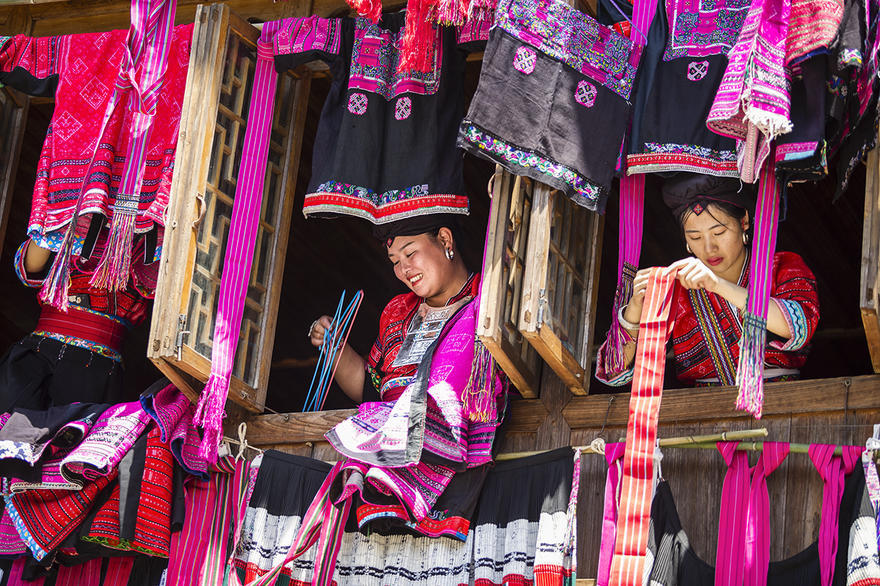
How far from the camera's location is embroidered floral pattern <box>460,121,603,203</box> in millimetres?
4590

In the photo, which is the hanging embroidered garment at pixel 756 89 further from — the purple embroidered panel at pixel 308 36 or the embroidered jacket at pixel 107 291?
the embroidered jacket at pixel 107 291

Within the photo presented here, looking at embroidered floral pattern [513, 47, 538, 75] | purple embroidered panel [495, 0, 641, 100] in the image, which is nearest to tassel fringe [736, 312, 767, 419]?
purple embroidered panel [495, 0, 641, 100]

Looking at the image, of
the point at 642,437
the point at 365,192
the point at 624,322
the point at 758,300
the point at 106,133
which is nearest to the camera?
the point at 642,437

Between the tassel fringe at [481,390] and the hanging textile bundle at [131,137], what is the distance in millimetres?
1373

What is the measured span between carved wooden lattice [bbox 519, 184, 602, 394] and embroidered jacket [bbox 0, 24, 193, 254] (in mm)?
1463

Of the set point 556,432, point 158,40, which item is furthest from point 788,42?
point 158,40

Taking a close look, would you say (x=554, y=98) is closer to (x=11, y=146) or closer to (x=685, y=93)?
(x=685, y=93)

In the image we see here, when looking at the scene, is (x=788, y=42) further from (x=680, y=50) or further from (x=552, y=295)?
(x=552, y=295)

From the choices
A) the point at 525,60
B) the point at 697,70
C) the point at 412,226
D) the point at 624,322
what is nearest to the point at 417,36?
the point at 525,60

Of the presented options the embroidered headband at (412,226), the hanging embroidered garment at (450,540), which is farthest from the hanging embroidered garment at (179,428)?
the embroidered headband at (412,226)

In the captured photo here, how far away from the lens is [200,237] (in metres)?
5.00

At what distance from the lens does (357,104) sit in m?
5.23

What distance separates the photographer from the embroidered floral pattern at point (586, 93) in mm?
4730

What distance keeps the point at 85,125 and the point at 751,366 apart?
2756 millimetres
